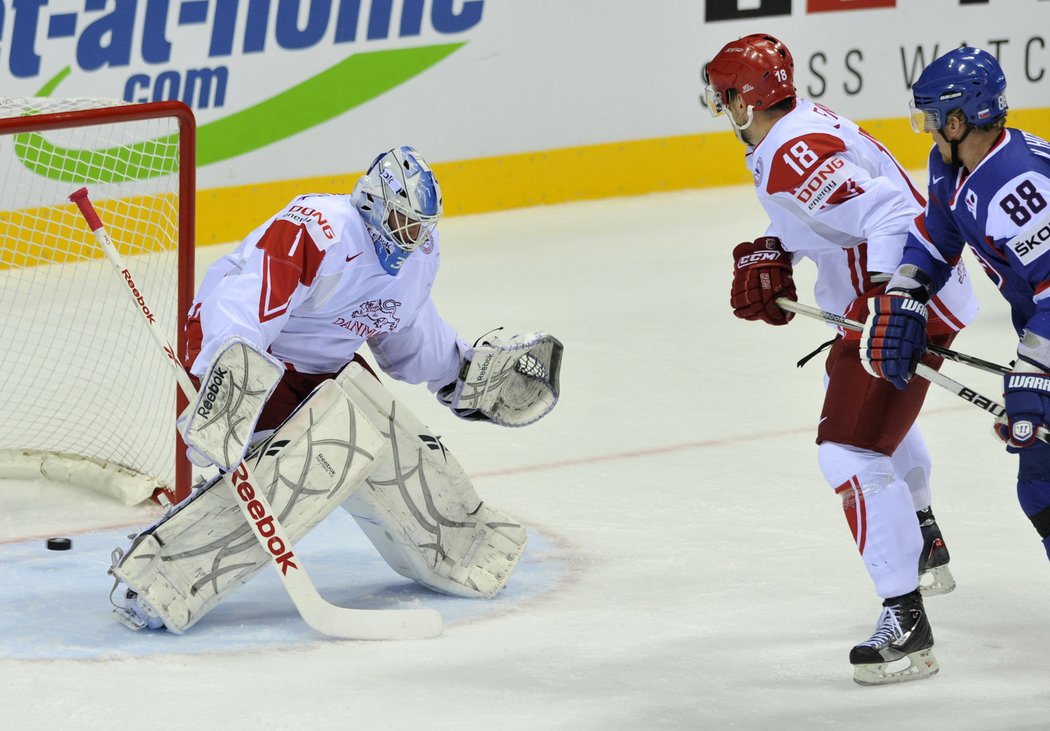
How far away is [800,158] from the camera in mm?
3348

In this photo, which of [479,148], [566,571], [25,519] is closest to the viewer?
[566,571]

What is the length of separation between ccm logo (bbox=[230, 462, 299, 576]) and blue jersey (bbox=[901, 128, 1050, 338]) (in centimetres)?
135

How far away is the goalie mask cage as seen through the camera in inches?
173

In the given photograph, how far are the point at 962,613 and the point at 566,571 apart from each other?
83cm

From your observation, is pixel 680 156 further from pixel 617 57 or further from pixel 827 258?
pixel 827 258

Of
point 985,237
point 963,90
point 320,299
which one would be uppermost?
point 963,90

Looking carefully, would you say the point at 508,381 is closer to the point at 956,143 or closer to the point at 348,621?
the point at 348,621

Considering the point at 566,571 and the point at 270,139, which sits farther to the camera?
the point at 270,139

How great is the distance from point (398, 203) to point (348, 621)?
2.62 ft

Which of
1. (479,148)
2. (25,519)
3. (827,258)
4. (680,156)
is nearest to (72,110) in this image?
(25,519)

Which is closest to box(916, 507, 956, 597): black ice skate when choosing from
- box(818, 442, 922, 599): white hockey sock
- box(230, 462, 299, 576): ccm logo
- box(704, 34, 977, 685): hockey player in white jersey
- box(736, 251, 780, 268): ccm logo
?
box(704, 34, 977, 685): hockey player in white jersey

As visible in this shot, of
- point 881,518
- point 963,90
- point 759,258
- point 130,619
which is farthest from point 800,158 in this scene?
point 130,619

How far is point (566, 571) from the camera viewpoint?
3.95m

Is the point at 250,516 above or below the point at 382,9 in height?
below
